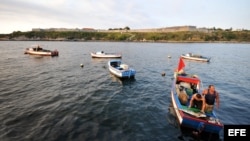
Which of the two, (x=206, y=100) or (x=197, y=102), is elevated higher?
(x=206, y=100)

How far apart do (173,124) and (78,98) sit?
11.6 m

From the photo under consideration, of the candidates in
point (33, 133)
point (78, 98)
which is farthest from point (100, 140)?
point (78, 98)

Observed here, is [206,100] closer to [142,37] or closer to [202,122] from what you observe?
[202,122]

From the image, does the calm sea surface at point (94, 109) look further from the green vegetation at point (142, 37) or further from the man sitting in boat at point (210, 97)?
the green vegetation at point (142, 37)

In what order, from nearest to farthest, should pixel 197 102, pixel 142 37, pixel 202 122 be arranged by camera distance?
pixel 202 122, pixel 197 102, pixel 142 37

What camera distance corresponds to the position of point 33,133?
14.5 m

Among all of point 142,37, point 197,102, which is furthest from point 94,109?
point 142,37

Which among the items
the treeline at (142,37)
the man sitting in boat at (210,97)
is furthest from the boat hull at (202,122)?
the treeline at (142,37)

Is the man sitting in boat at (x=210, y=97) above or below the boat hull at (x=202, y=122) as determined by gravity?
above

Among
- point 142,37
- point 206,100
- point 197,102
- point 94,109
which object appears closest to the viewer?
point 206,100

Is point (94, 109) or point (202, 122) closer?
point (202, 122)

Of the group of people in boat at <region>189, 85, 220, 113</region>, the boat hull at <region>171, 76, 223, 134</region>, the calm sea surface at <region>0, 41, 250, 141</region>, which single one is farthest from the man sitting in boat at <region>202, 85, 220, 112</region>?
the calm sea surface at <region>0, 41, 250, 141</region>

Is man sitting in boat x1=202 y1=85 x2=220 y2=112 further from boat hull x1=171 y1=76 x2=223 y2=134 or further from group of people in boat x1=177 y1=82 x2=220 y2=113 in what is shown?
boat hull x1=171 y1=76 x2=223 y2=134

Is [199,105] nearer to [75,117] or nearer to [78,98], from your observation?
[75,117]
